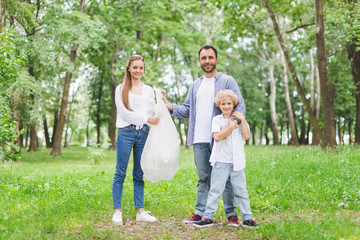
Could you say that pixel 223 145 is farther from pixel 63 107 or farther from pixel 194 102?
pixel 63 107

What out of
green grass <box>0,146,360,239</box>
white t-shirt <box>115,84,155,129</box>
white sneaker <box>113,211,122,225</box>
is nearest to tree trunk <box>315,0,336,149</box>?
green grass <box>0,146,360,239</box>

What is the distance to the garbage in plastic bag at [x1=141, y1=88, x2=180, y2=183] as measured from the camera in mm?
5132

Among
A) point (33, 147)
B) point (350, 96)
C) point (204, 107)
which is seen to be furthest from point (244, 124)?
point (350, 96)

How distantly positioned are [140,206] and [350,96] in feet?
106

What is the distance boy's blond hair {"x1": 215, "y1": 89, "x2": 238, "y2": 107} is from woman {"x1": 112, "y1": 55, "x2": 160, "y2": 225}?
96cm

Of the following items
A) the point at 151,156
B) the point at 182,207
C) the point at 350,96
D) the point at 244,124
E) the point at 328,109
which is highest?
the point at 350,96

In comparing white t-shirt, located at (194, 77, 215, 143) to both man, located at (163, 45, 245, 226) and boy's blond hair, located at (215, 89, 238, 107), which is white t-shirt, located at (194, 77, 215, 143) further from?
boy's blond hair, located at (215, 89, 238, 107)

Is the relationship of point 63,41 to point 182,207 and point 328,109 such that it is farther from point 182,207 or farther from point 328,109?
point 182,207

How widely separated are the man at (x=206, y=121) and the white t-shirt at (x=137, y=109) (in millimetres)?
667

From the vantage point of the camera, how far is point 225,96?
478cm

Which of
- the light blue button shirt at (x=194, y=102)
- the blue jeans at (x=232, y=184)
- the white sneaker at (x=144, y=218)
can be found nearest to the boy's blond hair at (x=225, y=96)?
the light blue button shirt at (x=194, y=102)

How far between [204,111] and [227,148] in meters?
0.67

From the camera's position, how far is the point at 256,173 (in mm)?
8992

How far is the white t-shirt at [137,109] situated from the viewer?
16.7 feet
